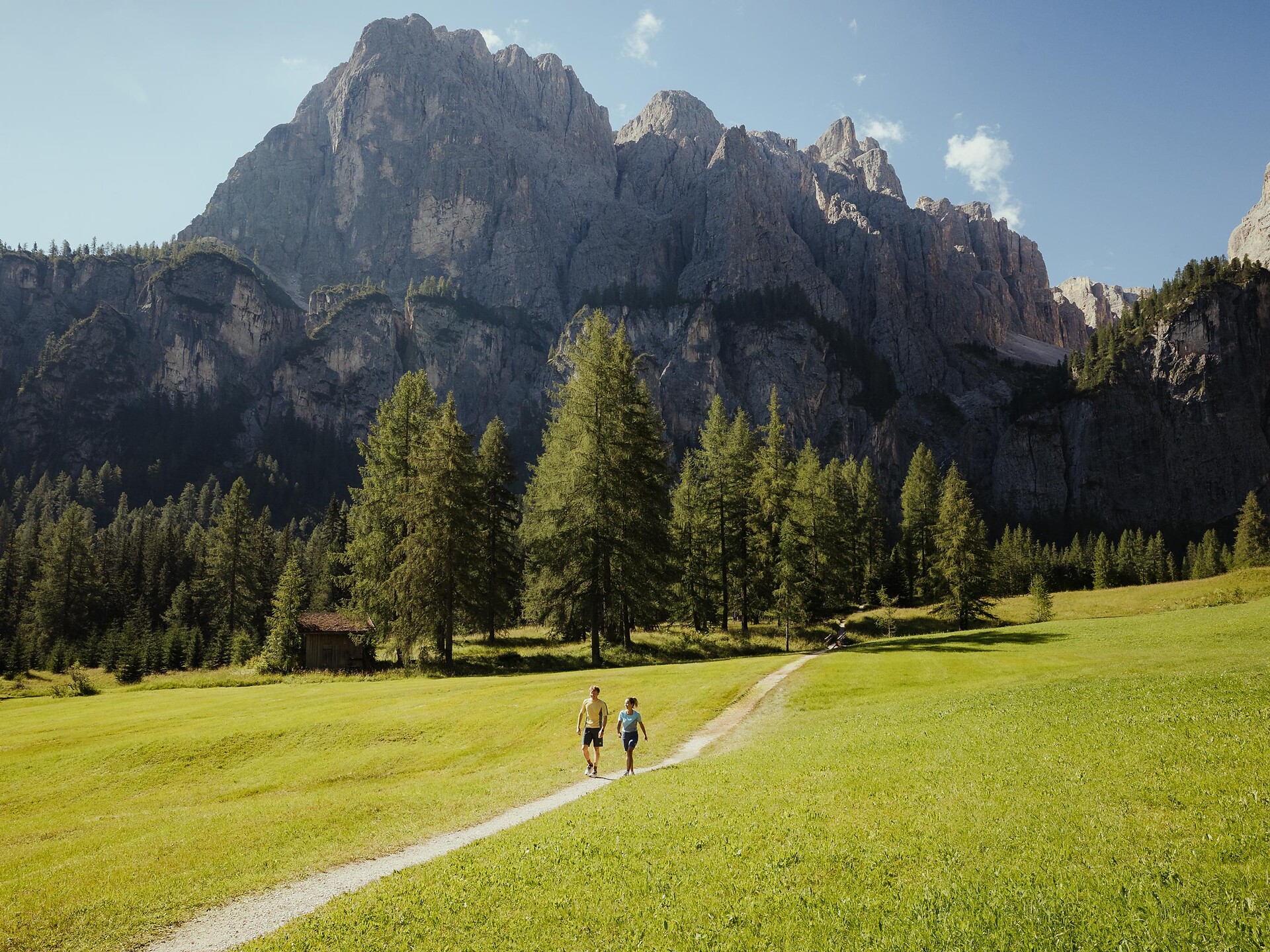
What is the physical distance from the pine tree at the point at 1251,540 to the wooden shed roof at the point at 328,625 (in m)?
92.6

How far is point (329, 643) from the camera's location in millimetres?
→ 51312

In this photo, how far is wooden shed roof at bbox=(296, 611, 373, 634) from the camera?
50344 mm

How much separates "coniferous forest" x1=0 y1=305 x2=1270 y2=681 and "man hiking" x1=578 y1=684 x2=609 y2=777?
1970 centimetres

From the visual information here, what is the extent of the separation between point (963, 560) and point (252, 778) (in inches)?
1970

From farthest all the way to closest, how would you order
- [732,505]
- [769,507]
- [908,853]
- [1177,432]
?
[1177,432] < [732,505] < [769,507] < [908,853]

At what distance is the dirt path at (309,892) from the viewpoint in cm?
896

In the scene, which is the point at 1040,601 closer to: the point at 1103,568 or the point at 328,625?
the point at 1103,568

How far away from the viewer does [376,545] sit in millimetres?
41531

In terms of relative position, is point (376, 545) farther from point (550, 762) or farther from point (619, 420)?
point (550, 762)

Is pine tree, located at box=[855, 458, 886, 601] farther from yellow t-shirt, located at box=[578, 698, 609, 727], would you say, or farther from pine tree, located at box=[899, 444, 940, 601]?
yellow t-shirt, located at box=[578, 698, 609, 727]

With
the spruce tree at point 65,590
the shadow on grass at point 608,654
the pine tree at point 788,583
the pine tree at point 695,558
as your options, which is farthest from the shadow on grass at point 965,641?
the spruce tree at point 65,590

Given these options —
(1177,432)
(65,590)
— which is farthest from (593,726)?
(1177,432)

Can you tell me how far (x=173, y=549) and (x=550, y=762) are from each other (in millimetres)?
101035

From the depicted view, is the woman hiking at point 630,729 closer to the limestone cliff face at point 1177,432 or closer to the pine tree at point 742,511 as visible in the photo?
the pine tree at point 742,511
